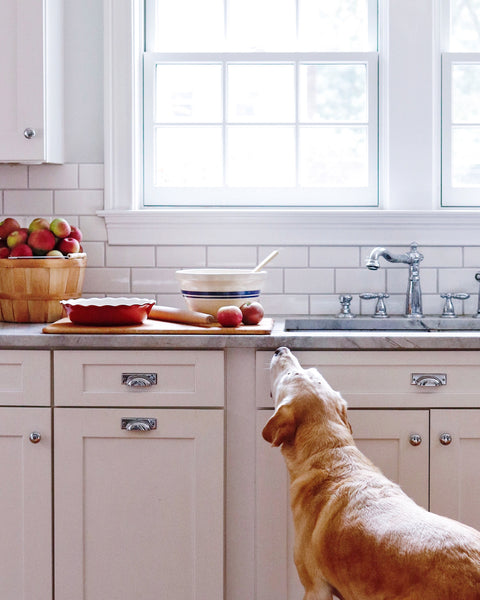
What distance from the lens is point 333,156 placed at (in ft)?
11.8

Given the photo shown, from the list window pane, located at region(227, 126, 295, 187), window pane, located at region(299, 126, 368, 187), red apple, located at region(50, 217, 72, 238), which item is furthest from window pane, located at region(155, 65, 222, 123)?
red apple, located at region(50, 217, 72, 238)

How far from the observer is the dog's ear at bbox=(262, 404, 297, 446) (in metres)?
2.31

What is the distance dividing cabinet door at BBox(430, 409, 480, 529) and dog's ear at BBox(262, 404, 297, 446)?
68cm

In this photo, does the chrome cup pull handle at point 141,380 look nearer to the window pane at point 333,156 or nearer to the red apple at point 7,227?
the red apple at point 7,227

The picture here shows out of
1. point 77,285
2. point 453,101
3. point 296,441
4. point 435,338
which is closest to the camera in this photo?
point 296,441

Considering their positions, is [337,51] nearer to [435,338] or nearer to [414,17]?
[414,17]

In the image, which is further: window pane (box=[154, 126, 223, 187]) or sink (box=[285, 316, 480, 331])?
window pane (box=[154, 126, 223, 187])

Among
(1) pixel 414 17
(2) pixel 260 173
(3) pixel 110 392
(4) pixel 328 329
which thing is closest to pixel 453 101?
(1) pixel 414 17

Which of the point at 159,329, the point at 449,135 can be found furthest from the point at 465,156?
the point at 159,329

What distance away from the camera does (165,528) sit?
9.36 feet

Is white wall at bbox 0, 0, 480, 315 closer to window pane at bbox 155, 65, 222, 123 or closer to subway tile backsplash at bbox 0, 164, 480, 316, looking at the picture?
subway tile backsplash at bbox 0, 164, 480, 316

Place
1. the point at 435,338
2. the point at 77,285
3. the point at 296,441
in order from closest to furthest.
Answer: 1. the point at 296,441
2. the point at 435,338
3. the point at 77,285

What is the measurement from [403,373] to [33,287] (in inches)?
48.8

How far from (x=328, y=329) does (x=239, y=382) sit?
0.66 metres
